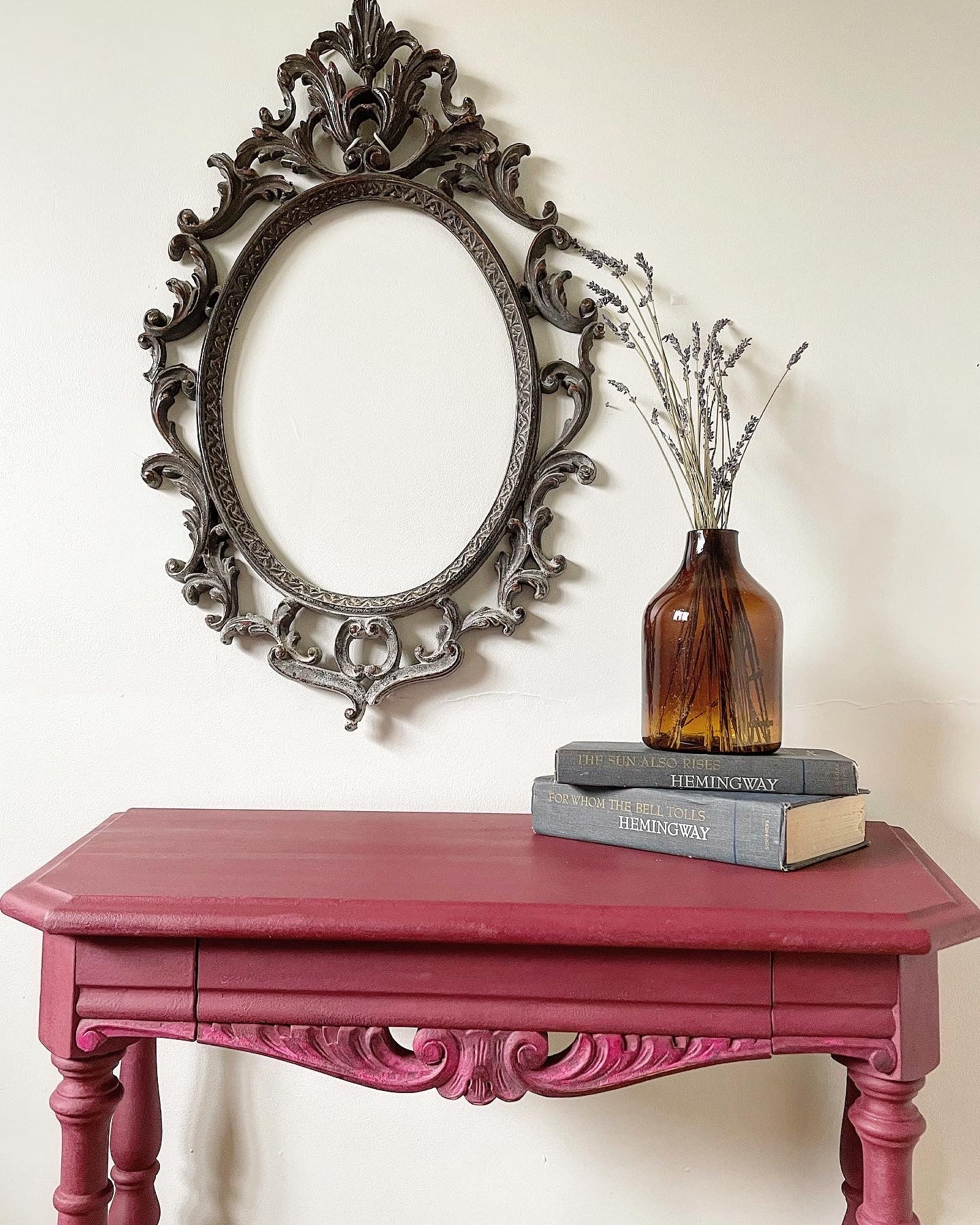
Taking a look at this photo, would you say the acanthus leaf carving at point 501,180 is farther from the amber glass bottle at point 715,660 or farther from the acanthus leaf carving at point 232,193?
the amber glass bottle at point 715,660

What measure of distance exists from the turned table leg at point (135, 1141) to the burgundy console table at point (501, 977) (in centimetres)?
29

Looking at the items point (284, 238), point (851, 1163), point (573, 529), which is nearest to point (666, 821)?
point (573, 529)

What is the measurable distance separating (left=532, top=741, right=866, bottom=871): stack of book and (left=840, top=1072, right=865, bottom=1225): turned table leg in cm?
41

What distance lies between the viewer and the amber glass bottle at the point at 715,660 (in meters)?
1.10

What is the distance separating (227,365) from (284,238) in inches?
7.9

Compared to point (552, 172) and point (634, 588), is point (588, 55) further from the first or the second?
point (634, 588)

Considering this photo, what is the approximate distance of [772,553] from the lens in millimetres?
1333

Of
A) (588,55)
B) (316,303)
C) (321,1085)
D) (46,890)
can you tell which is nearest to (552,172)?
(588,55)

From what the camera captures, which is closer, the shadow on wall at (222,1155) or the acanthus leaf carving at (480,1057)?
the acanthus leaf carving at (480,1057)

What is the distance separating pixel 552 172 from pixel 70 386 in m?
0.77

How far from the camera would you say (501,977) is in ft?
3.01

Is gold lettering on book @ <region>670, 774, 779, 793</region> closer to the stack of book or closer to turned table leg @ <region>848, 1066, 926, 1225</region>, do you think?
the stack of book

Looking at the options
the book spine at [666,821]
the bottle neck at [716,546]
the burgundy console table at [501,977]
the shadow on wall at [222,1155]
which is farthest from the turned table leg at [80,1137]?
the bottle neck at [716,546]

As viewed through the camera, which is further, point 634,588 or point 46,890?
point 634,588
